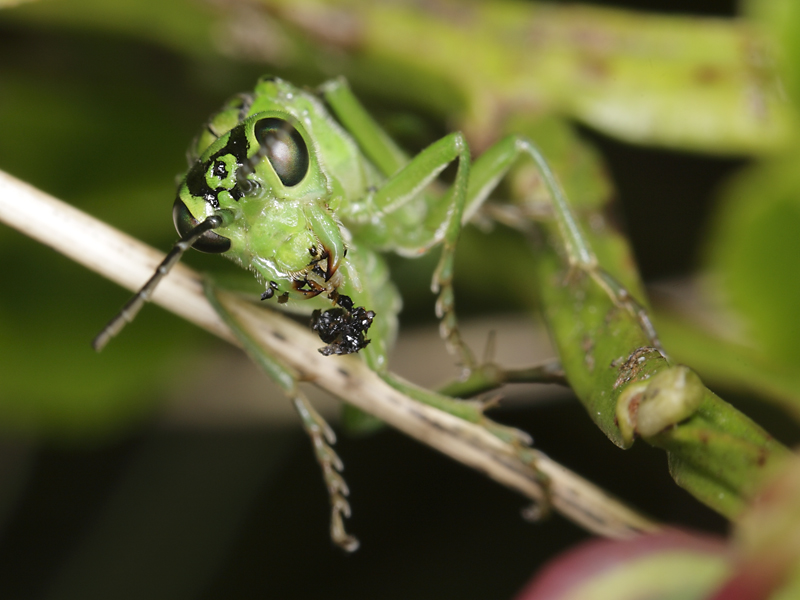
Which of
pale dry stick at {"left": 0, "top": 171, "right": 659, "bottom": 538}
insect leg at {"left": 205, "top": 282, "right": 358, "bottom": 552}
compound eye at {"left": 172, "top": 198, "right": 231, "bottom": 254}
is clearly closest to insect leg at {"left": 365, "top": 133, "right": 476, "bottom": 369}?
pale dry stick at {"left": 0, "top": 171, "right": 659, "bottom": 538}

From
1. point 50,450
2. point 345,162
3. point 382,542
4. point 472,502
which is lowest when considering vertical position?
point 50,450

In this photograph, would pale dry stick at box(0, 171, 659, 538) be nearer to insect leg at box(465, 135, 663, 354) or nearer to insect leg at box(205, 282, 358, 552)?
insect leg at box(205, 282, 358, 552)

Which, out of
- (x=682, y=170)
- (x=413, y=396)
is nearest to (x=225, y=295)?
(x=413, y=396)

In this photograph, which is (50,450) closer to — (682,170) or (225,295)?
(225,295)

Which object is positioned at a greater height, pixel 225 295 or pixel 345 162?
pixel 345 162

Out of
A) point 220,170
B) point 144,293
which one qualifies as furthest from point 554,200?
point 144,293

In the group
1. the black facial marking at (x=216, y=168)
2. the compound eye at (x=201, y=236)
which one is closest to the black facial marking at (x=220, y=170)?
the black facial marking at (x=216, y=168)

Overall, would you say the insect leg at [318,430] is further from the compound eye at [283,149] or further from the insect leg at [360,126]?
the insect leg at [360,126]

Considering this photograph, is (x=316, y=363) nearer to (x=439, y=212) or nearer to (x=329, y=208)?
(x=329, y=208)
